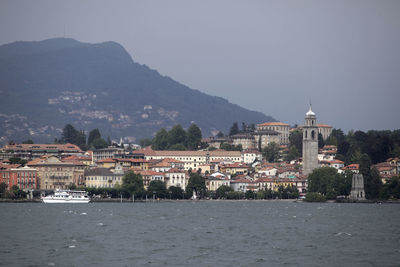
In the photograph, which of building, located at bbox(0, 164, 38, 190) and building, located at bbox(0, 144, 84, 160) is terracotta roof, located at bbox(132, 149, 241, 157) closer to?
building, located at bbox(0, 144, 84, 160)

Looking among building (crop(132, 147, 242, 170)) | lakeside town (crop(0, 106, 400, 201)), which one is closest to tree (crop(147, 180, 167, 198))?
lakeside town (crop(0, 106, 400, 201))

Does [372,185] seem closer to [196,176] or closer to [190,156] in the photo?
[196,176]

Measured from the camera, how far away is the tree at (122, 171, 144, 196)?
135625 millimetres

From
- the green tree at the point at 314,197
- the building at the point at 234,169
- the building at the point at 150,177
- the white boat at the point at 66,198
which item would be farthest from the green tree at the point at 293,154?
the white boat at the point at 66,198

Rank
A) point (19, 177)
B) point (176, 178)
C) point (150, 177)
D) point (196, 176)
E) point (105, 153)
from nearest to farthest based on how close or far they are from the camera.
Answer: point (196, 176) < point (19, 177) < point (176, 178) < point (150, 177) < point (105, 153)

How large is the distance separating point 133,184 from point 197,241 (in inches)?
3163

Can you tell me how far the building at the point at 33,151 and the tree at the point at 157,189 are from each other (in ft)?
147

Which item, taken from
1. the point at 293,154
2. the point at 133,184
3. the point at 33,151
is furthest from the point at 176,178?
the point at 293,154

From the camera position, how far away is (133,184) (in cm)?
13612

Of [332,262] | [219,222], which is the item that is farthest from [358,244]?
[219,222]

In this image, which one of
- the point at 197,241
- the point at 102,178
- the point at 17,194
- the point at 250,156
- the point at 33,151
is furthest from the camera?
the point at 250,156

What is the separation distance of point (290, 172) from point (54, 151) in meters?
53.8

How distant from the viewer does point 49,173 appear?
148 meters

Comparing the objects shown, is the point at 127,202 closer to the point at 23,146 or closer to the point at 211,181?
the point at 211,181
